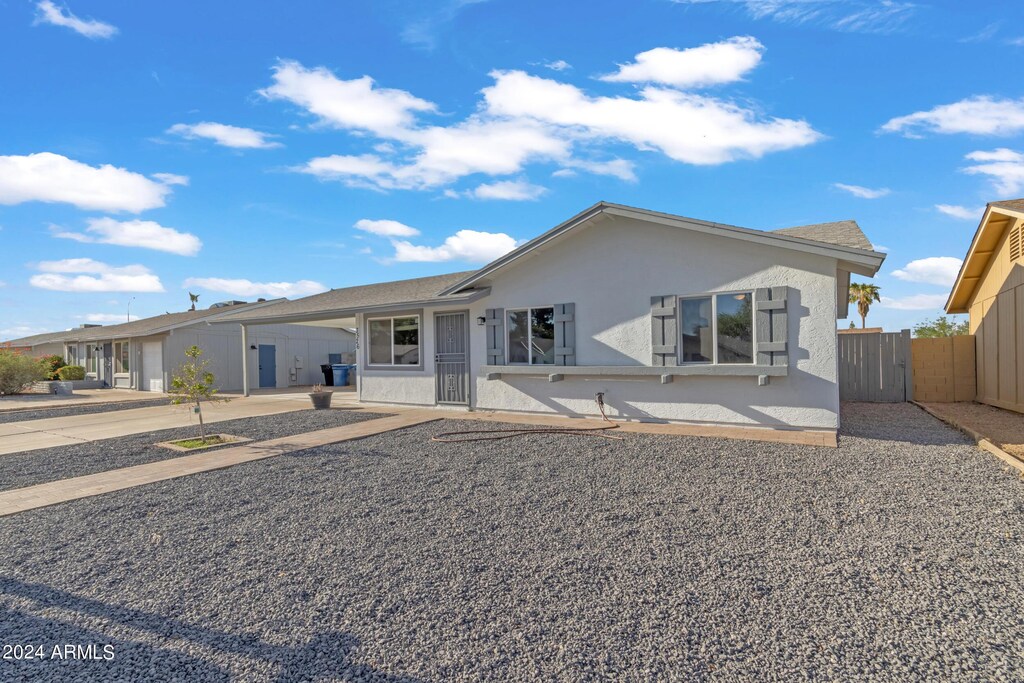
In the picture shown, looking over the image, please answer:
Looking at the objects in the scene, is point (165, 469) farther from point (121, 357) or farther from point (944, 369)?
point (121, 357)

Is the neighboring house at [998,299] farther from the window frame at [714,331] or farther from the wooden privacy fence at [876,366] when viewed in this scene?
the window frame at [714,331]

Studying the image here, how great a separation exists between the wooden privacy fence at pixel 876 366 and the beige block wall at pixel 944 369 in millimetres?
386

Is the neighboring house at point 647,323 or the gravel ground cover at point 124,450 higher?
the neighboring house at point 647,323

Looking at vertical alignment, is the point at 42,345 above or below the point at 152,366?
above

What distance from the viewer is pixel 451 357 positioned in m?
11.6

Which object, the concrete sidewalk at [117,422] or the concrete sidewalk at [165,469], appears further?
the concrete sidewalk at [117,422]

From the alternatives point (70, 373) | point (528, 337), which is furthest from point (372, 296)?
point (70, 373)

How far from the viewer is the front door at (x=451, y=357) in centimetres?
1138

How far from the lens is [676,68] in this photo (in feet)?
28.1

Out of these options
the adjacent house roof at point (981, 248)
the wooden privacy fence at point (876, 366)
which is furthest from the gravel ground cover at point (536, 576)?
the wooden privacy fence at point (876, 366)

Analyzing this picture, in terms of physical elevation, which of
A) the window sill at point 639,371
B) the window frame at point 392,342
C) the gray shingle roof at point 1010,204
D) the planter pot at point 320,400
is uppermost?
the gray shingle roof at point 1010,204

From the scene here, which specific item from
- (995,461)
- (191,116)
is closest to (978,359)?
(995,461)

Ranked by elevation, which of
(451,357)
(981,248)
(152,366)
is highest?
(981,248)

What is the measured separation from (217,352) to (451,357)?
1391 centimetres
